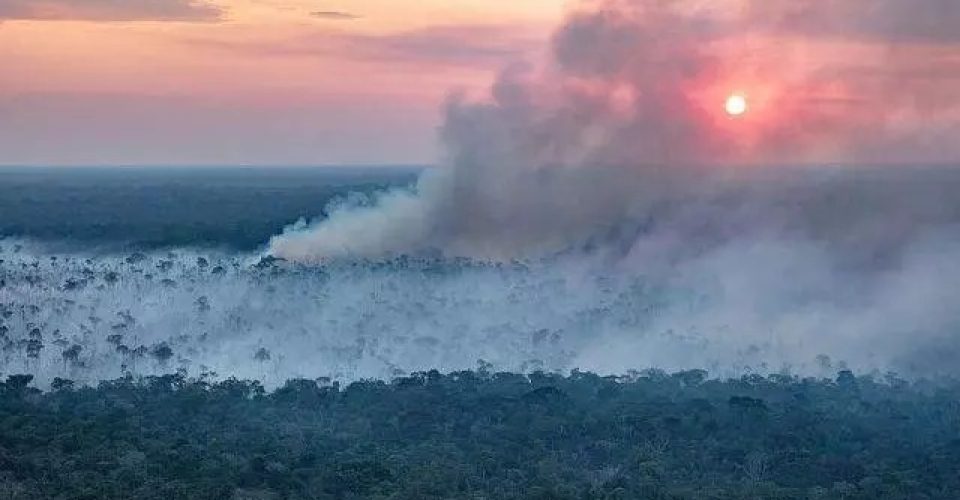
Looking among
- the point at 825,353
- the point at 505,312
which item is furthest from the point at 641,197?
the point at 825,353

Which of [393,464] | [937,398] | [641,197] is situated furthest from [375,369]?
[641,197]

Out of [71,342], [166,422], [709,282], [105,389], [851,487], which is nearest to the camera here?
[851,487]

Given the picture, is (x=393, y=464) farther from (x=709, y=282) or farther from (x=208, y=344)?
(x=709, y=282)

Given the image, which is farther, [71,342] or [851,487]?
[71,342]

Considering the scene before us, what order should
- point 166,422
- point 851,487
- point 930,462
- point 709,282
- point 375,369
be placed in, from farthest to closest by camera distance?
point 709,282, point 375,369, point 166,422, point 930,462, point 851,487

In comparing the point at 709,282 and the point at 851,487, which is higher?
the point at 709,282

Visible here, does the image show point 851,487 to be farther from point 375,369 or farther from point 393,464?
point 375,369

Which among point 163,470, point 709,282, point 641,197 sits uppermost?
point 641,197
